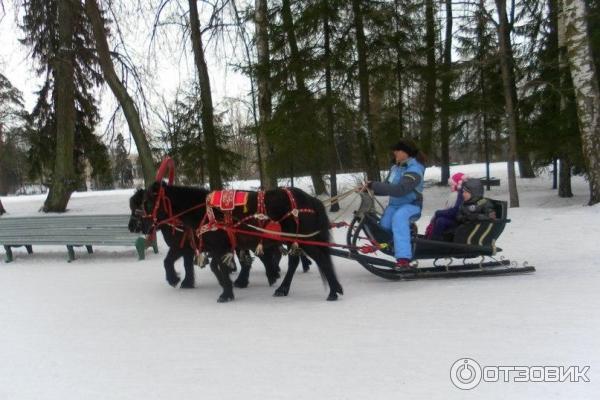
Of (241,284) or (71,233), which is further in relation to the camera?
(71,233)

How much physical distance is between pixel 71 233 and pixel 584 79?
420 inches

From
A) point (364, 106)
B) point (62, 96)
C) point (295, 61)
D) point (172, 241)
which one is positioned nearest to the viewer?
point (172, 241)

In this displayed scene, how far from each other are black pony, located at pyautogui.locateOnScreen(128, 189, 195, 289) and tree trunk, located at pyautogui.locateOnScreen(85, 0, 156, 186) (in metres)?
5.83

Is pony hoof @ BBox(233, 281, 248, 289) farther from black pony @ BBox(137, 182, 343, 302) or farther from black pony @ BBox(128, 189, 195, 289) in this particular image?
black pony @ BBox(137, 182, 343, 302)

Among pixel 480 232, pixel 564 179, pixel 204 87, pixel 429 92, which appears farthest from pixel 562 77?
pixel 204 87

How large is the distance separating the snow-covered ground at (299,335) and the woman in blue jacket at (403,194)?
1.70ft

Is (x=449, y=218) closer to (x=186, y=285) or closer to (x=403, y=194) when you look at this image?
(x=403, y=194)

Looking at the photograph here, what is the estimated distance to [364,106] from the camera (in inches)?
641

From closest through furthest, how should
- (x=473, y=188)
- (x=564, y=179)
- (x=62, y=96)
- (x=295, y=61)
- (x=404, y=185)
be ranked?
(x=404, y=185) → (x=473, y=188) → (x=295, y=61) → (x=564, y=179) → (x=62, y=96)

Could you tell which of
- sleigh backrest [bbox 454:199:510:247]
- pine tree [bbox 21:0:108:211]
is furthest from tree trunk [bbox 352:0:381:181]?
sleigh backrest [bbox 454:199:510:247]

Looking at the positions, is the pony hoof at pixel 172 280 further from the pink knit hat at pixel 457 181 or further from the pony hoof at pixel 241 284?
the pink knit hat at pixel 457 181

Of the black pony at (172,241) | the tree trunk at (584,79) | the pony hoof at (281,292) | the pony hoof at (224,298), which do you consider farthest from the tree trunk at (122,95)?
the tree trunk at (584,79)

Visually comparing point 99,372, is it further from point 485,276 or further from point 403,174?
point 485,276

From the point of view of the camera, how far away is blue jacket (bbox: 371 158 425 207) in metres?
6.08
